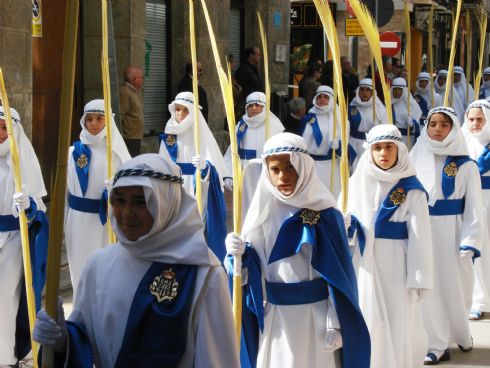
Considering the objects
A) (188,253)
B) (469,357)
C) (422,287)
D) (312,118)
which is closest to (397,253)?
(422,287)

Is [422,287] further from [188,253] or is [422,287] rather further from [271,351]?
[188,253]

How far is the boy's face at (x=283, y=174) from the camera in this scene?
590 cm

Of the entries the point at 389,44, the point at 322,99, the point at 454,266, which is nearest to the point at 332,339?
the point at 454,266

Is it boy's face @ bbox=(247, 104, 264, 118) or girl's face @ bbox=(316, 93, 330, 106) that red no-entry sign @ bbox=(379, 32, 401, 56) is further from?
boy's face @ bbox=(247, 104, 264, 118)

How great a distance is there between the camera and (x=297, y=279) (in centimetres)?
581

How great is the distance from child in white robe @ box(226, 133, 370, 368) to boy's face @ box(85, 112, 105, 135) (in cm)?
311

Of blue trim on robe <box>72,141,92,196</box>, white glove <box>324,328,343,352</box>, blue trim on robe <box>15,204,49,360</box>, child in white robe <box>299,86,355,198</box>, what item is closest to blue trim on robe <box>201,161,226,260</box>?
blue trim on robe <box>72,141,92,196</box>

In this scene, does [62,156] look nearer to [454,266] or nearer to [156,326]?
[156,326]

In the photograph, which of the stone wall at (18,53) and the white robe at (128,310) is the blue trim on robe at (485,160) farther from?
the white robe at (128,310)

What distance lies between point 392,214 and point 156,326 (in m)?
3.54

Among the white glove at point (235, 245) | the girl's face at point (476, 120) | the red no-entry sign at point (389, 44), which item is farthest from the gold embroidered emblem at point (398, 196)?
the red no-entry sign at point (389, 44)

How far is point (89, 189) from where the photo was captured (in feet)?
28.7

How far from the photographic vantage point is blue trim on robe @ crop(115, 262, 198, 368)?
12.8ft

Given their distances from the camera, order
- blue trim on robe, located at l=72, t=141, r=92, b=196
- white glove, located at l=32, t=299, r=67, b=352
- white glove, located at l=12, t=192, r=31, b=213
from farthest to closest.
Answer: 1. blue trim on robe, located at l=72, t=141, r=92, b=196
2. white glove, located at l=12, t=192, r=31, b=213
3. white glove, located at l=32, t=299, r=67, b=352
